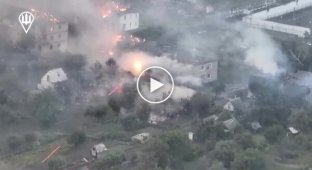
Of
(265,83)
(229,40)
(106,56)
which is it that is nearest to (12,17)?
(106,56)

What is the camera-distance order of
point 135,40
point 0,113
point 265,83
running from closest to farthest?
point 0,113, point 265,83, point 135,40

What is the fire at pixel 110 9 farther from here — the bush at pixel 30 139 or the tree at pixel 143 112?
the bush at pixel 30 139

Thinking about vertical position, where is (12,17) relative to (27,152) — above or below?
above

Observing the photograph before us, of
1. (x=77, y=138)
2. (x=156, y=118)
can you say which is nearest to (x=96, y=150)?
(x=77, y=138)

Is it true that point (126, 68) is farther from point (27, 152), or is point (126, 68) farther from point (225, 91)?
point (27, 152)

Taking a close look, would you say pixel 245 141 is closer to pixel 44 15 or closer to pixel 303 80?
pixel 303 80

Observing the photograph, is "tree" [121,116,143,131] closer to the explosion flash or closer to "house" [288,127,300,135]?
the explosion flash
